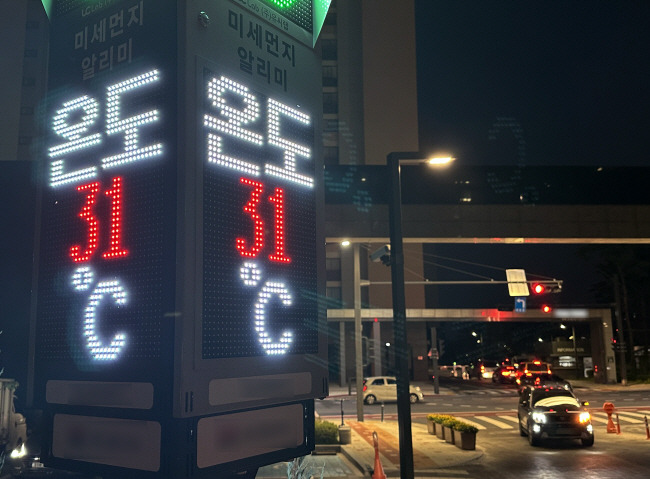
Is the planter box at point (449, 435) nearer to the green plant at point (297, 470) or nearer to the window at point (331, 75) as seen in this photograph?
the green plant at point (297, 470)

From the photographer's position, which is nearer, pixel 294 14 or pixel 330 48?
pixel 294 14

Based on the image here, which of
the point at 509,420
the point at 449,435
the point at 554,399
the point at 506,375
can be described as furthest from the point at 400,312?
the point at 506,375

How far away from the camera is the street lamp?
7688 mm

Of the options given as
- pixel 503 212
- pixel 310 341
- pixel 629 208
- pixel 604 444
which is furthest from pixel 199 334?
pixel 629 208

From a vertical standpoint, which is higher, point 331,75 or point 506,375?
point 331,75

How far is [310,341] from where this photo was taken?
3.86 meters

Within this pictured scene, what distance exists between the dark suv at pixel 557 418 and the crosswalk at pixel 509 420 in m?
4.46

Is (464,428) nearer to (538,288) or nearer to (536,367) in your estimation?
(538,288)

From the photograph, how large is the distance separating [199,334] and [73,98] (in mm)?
1707

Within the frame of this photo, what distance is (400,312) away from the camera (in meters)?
8.64

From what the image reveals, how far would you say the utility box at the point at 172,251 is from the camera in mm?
3111

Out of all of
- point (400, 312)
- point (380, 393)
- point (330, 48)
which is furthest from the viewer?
point (330, 48)

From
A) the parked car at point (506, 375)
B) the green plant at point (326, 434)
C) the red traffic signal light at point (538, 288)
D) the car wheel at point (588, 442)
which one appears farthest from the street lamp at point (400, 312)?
the parked car at point (506, 375)

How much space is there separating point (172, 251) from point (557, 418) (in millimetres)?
18115
